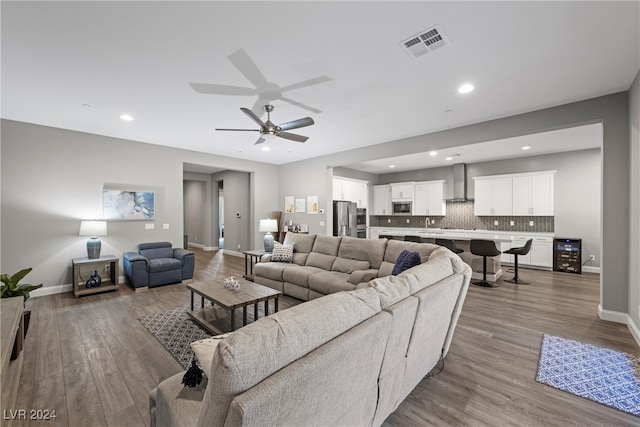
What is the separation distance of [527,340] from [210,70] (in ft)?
14.4

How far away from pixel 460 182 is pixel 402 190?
174 cm

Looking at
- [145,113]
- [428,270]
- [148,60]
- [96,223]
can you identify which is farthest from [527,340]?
[96,223]

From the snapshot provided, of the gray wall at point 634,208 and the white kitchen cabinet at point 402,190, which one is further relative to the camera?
the white kitchen cabinet at point 402,190

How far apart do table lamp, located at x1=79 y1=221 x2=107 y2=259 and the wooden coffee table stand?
7.87ft

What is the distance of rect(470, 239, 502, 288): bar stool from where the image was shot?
16.4 ft

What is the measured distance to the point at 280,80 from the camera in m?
3.01

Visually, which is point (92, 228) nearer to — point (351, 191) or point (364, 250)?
point (364, 250)

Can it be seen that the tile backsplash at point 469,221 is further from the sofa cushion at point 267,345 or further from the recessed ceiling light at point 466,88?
the sofa cushion at point 267,345

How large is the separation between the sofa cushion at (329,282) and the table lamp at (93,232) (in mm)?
3684

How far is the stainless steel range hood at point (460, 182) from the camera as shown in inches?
306

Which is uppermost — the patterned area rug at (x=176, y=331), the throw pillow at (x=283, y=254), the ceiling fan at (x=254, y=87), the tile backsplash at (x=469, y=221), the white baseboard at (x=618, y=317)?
the ceiling fan at (x=254, y=87)

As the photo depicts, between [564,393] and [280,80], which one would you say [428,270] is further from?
[280,80]

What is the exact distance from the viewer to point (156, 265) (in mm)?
4852

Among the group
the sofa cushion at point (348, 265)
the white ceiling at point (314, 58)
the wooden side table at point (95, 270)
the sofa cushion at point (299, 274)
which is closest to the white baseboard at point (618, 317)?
the white ceiling at point (314, 58)
